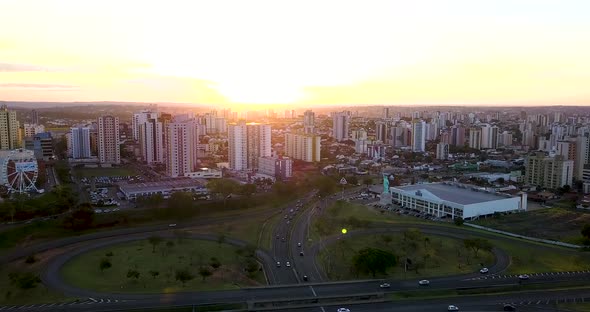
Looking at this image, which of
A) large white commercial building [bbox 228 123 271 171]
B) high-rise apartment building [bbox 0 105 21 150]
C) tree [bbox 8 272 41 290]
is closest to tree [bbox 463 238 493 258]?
tree [bbox 8 272 41 290]

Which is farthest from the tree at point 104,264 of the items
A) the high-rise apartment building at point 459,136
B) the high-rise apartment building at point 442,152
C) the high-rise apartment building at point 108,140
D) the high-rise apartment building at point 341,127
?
the high-rise apartment building at point 341,127

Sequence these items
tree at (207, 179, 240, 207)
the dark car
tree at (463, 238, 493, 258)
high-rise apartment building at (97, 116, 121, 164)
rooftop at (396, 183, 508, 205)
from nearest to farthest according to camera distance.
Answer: the dark car, tree at (463, 238, 493, 258), rooftop at (396, 183, 508, 205), tree at (207, 179, 240, 207), high-rise apartment building at (97, 116, 121, 164)

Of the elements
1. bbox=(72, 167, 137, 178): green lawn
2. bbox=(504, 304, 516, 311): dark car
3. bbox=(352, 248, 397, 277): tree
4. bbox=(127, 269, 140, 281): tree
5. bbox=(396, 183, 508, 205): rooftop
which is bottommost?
bbox=(72, 167, 137, 178): green lawn

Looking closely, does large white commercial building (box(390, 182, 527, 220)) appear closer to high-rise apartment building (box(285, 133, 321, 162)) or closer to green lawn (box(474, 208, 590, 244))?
green lawn (box(474, 208, 590, 244))

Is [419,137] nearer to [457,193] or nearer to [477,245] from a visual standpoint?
[457,193]

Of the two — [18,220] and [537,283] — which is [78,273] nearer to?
[18,220]

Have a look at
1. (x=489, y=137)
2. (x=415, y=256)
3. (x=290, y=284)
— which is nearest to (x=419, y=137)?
(x=489, y=137)

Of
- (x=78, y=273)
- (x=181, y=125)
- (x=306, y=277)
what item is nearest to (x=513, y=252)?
(x=306, y=277)
